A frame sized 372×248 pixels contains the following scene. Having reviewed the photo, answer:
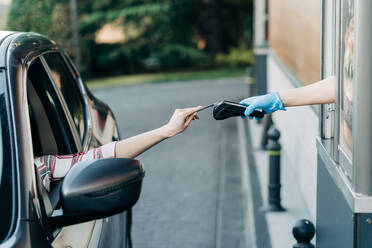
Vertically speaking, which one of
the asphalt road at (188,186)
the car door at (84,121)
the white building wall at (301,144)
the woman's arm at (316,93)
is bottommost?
the asphalt road at (188,186)

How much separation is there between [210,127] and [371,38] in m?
10.5

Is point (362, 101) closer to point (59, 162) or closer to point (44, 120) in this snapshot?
point (59, 162)

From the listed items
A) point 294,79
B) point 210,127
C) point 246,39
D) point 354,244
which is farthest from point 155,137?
point 246,39

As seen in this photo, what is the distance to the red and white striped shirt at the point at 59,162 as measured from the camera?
3148 millimetres

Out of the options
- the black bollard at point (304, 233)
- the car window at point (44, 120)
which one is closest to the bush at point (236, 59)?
the black bollard at point (304, 233)

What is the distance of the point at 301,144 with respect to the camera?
25.6ft

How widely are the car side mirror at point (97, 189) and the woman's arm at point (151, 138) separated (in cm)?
60

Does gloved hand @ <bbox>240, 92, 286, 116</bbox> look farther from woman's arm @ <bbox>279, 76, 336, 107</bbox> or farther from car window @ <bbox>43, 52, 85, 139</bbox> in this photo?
car window @ <bbox>43, 52, 85, 139</bbox>

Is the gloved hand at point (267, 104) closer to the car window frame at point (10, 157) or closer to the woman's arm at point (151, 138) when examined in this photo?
the woman's arm at point (151, 138)

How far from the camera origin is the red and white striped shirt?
3148 millimetres

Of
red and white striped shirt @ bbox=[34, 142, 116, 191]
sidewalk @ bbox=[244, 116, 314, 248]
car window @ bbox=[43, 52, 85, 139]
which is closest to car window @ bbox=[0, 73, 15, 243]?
red and white striped shirt @ bbox=[34, 142, 116, 191]

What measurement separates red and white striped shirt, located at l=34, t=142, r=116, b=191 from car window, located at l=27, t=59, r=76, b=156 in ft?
1.02

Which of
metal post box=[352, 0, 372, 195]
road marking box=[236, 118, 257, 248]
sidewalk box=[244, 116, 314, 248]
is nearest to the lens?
metal post box=[352, 0, 372, 195]

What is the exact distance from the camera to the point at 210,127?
514 inches
